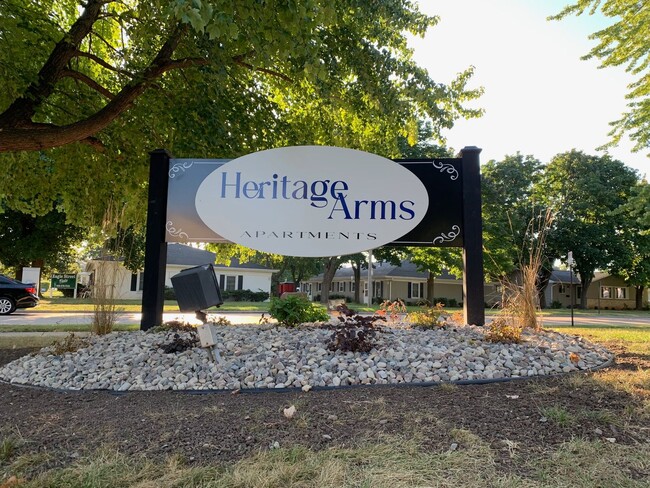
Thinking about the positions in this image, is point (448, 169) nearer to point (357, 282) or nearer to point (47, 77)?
point (47, 77)

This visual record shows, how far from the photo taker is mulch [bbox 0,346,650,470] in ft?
9.12

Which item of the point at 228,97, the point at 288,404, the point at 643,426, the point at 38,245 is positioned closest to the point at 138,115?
the point at 228,97

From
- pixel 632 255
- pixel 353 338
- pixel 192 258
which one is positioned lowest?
pixel 353 338

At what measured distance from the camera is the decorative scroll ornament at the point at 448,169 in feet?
21.4

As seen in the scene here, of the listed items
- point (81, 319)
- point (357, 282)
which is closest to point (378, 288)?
point (357, 282)

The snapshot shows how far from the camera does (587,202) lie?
105 ft

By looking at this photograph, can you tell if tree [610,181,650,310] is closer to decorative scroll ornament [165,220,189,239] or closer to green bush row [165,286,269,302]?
green bush row [165,286,269,302]

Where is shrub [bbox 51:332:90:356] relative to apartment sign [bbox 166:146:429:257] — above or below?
below

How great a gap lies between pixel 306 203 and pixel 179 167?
2.01m

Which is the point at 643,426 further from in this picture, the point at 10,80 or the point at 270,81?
the point at 270,81

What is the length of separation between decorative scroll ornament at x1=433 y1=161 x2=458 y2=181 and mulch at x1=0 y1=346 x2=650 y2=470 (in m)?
3.30

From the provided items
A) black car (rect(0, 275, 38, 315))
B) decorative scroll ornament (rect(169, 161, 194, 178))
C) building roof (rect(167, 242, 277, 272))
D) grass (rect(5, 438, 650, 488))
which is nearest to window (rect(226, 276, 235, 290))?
building roof (rect(167, 242, 277, 272))

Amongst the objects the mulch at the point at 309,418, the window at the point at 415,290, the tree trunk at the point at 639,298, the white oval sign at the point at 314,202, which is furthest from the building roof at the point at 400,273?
the mulch at the point at 309,418

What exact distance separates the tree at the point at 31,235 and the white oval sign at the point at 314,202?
22.8 metres
